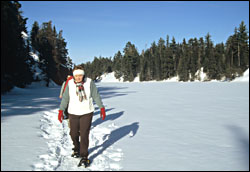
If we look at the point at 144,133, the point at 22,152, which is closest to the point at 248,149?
the point at 144,133

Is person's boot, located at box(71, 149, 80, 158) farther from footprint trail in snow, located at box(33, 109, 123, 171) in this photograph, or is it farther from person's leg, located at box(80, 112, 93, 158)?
person's leg, located at box(80, 112, 93, 158)

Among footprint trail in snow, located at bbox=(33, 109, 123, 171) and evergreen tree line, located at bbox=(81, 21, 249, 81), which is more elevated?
evergreen tree line, located at bbox=(81, 21, 249, 81)

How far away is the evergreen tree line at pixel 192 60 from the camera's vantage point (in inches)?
2263

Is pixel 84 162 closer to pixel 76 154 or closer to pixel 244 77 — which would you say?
pixel 76 154

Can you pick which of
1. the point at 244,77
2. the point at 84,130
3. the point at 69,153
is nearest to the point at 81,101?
the point at 84,130

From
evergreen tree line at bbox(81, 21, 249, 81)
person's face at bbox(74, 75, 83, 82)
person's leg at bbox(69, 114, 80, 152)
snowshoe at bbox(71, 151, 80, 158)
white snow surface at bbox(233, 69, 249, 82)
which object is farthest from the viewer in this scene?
evergreen tree line at bbox(81, 21, 249, 81)

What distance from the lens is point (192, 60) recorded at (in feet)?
238

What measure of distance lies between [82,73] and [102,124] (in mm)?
4373

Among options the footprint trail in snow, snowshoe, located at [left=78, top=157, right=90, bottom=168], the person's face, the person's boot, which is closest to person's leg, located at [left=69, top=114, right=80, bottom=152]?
the person's boot

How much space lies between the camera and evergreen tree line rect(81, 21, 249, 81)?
5747cm

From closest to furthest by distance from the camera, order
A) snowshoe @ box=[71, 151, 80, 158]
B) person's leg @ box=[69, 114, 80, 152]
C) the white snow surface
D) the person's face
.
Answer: the person's face < person's leg @ box=[69, 114, 80, 152] < snowshoe @ box=[71, 151, 80, 158] < the white snow surface

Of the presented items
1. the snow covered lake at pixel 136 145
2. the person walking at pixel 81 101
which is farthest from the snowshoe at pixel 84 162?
the snow covered lake at pixel 136 145

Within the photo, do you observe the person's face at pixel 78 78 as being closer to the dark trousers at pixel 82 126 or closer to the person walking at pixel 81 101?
the person walking at pixel 81 101

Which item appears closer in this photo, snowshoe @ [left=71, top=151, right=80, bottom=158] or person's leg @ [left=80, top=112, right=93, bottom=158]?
person's leg @ [left=80, top=112, right=93, bottom=158]
